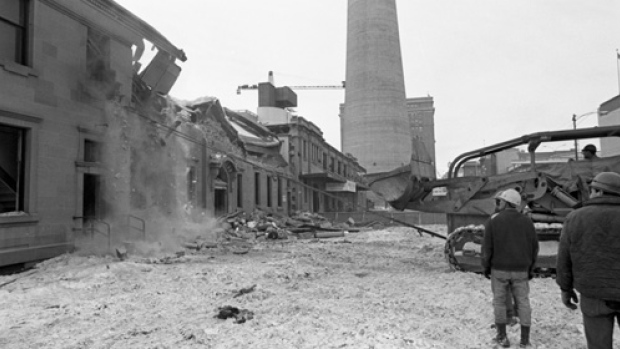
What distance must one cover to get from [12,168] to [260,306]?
726 centimetres

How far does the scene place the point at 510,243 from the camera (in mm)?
4980

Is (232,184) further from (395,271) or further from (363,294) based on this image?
(363,294)

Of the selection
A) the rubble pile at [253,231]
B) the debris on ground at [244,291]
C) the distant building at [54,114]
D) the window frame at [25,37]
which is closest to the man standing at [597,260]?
the debris on ground at [244,291]

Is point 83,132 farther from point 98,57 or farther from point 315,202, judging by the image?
point 315,202

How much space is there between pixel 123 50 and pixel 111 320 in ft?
33.7

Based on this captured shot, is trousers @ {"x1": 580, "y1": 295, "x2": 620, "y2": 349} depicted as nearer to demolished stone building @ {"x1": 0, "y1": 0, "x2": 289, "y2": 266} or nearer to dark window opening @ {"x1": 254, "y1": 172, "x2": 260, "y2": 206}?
demolished stone building @ {"x1": 0, "y1": 0, "x2": 289, "y2": 266}

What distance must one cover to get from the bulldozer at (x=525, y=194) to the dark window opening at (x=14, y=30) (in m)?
10.0

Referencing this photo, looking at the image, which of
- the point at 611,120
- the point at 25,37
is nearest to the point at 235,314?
the point at 25,37

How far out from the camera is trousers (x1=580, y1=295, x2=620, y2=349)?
329 centimetres

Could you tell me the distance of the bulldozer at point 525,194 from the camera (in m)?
9.07

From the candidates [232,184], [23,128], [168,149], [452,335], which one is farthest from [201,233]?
[452,335]

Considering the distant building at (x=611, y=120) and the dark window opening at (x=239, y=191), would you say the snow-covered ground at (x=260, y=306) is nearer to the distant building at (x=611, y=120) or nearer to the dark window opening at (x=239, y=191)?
the dark window opening at (x=239, y=191)

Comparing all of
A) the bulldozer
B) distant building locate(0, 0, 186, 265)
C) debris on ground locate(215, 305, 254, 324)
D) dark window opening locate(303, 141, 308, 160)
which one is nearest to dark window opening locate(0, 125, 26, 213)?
distant building locate(0, 0, 186, 265)

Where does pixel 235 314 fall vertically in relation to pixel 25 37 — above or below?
below
